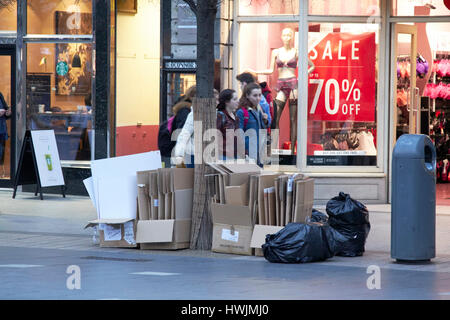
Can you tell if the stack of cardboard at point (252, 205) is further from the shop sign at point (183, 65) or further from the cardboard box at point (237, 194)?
the shop sign at point (183, 65)

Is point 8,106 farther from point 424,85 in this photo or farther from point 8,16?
point 424,85

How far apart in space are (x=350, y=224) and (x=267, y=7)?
5.93 meters

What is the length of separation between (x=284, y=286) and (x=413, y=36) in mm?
8408

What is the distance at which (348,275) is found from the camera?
866 cm

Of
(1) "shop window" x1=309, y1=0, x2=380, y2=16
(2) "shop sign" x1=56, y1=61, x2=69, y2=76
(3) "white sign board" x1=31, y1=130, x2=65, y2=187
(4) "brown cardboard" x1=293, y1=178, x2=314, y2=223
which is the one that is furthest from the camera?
(2) "shop sign" x1=56, y1=61, x2=69, y2=76

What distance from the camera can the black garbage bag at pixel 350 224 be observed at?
32.3 feet

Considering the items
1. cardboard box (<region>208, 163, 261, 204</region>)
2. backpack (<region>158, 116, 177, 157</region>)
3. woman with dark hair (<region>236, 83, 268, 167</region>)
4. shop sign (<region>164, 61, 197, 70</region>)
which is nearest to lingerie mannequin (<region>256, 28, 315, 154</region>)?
shop sign (<region>164, 61, 197, 70</region>)

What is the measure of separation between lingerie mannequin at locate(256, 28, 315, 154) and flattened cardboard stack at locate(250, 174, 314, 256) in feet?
16.4

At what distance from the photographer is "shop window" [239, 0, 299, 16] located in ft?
48.5

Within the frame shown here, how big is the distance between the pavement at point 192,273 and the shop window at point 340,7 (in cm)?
420

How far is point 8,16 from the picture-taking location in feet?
54.3

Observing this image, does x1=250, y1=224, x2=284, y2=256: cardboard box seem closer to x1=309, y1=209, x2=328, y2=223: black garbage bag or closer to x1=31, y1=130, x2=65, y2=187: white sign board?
x1=309, y1=209, x2=328, y2=223: black garbage bag
